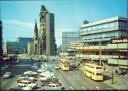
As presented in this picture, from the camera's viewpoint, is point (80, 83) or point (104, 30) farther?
point (104, 30)

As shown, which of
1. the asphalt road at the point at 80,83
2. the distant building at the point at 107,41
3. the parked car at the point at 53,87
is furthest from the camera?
the distant building at the point at 107,41

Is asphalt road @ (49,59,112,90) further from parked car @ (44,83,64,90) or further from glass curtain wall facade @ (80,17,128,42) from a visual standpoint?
glass curtain wall facade @ (80,17,128,42)

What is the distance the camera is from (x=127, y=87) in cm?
6475

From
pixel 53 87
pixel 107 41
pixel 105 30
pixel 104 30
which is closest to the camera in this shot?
pixel 53 87

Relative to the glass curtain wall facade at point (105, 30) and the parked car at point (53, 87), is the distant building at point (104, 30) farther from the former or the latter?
the parked car at point (53, 87)

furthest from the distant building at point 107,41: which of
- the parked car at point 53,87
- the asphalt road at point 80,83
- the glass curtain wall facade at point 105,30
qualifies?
the parked car at point 53,87

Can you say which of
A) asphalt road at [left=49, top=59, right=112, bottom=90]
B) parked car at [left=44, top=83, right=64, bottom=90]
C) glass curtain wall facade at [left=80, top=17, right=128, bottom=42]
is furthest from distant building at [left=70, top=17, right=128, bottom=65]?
parked car at [left=44, top=83, right=64, bottom=90]

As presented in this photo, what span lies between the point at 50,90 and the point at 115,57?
4893 cm

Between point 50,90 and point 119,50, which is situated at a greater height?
point 119,50

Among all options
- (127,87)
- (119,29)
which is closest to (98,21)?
(119,29)

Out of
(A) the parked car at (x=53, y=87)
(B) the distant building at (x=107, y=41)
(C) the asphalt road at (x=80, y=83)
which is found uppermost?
(B) the distant building at (x=107, y=41)

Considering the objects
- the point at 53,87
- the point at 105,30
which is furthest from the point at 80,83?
the point at 105,30

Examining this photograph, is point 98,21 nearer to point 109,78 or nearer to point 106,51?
point 106,51

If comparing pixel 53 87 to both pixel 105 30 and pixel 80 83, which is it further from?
pixel 105 30
